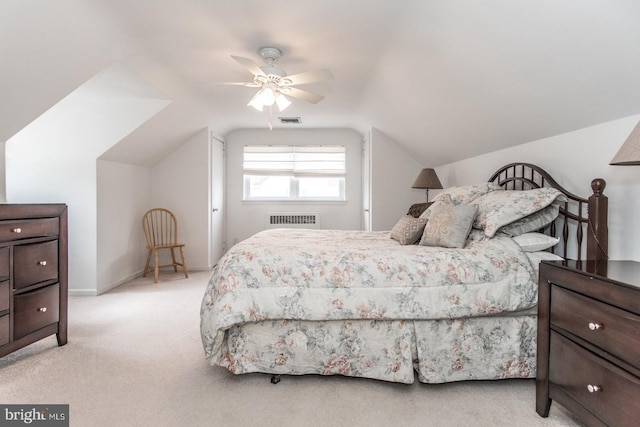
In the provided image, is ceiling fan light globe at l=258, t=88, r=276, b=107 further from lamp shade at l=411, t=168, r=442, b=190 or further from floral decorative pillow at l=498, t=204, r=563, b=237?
lamp shade at l=411, t=168, r=442, b=190

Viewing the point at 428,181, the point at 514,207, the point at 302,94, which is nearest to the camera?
the point at 514,207

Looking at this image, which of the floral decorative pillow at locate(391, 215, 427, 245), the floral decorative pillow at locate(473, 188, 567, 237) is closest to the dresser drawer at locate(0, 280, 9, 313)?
the floral decorative pillow at locate(391, 215, 427, 245)

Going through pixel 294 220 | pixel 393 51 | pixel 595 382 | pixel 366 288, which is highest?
pixel 393 51

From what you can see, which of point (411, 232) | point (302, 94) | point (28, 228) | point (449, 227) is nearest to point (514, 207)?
point (449, 227)

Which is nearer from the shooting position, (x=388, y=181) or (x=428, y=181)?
(x=428, y=181)

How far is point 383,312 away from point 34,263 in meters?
2.28

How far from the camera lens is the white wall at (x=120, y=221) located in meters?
3.89

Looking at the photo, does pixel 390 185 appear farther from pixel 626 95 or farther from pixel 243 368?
pixel 243 368

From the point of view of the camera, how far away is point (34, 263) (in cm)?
233

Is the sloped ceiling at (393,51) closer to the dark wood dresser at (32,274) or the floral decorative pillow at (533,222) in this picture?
the floral decorative pillow at (533,222)

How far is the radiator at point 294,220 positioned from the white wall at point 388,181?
1.13 meters

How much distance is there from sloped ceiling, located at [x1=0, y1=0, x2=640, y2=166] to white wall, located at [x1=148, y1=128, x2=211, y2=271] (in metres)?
1.46

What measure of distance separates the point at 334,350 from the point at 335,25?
2.14 meters

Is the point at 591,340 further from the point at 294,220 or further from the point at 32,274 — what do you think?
the point at 294,220
